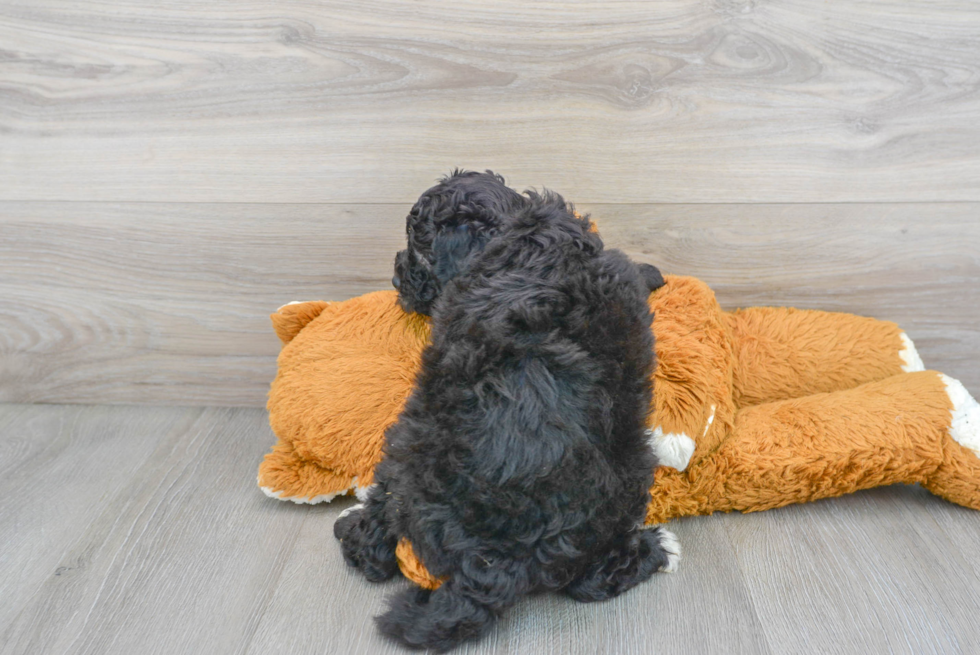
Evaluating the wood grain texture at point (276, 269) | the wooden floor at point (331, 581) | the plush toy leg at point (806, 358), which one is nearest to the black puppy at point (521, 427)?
the wooden floor at point (331, 581)

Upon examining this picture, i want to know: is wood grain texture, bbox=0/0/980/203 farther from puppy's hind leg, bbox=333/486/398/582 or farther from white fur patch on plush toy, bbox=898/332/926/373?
puppy's hind leg, bbox=333/486/398/582

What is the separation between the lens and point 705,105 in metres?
1.39

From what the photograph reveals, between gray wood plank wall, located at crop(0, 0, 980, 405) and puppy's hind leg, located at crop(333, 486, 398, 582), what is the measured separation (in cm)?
61

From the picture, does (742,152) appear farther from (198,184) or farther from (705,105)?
(198,184)

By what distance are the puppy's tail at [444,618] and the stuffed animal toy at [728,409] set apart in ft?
1.01

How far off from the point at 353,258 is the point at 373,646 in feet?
2.70

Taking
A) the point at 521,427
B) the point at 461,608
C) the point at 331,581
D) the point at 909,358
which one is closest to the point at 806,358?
the point at 909,358

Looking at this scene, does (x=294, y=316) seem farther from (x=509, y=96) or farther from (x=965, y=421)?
(x=965, y=421)

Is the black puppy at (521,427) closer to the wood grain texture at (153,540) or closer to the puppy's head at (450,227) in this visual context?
the puppy's head at (450,227)

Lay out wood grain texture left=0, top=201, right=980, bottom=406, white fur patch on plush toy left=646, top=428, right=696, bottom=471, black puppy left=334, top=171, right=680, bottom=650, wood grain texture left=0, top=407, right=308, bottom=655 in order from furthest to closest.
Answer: wood grain texture left=0, top=201, right=980, bottom=406
white fur patch on plush toy left=646, top=428, right=696, bottom=471
wood grain texture left=0, top=407, right=308, bottom=655
black puppy left=334, top=171, right=680, bottom=650

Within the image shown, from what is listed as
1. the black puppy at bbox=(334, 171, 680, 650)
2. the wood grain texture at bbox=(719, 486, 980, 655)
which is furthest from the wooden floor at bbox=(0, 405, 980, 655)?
the black puppy at bbox=(334, 171, 680, 650)

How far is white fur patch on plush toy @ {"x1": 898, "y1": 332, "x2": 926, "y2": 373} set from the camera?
138 centimetres

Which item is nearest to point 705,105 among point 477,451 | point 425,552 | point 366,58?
point 366,58

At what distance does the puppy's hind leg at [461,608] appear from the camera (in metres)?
0.93
